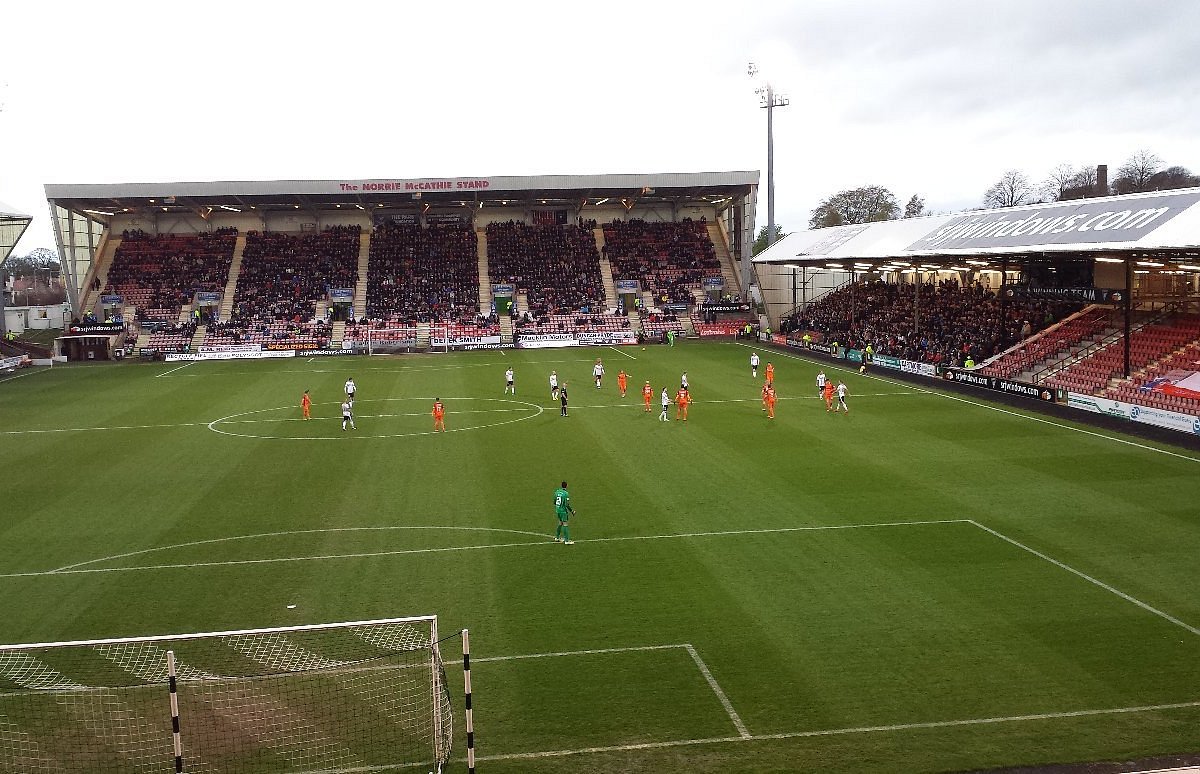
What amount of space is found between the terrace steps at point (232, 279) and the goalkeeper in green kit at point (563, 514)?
2311 inches

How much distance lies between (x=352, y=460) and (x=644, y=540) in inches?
465

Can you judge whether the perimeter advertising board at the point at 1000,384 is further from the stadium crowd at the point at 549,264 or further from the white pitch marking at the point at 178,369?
the white pitch marking at the point at 178,369

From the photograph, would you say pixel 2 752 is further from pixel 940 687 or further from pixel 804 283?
pixel 804 283

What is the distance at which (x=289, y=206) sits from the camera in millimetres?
78375

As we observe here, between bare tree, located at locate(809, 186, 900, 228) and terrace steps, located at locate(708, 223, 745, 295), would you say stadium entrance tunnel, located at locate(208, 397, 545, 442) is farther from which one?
bare tree, located at locate(809, 186, 900, 228)

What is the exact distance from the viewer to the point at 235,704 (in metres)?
12.3

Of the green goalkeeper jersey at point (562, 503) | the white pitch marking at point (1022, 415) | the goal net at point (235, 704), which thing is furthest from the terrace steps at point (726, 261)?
the goal net at point (235, 704)

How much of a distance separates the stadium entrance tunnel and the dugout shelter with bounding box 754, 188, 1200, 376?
67.6ft

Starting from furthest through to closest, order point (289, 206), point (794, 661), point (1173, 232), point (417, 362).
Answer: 1. point (289, 206)
2. point (417, 362)
3. point (1173, 232)
4. point (794, 661)

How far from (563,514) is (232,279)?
6423 centimetres

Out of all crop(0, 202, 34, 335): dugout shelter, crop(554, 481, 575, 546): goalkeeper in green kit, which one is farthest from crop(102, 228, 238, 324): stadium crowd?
crop(554, 481, 575, 546): goalkeeper in green kit

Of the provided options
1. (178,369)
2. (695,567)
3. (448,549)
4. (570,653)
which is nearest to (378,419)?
(448,549)

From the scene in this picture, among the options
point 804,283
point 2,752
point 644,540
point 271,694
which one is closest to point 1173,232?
point 644,540

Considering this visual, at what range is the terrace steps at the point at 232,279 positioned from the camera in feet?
236
